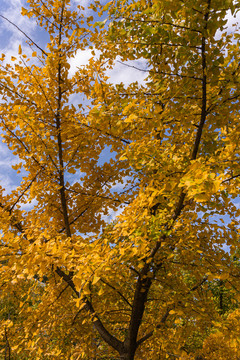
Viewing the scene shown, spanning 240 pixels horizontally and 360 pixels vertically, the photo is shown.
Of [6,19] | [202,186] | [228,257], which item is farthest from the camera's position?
[228,257]

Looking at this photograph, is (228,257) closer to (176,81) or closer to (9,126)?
(176,81)

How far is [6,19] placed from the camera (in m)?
2.68

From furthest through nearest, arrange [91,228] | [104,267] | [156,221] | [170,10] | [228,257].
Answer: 1. [91,228]
2. [228,257]
3. [156,221]
4. [104,267]
5. [170,10]

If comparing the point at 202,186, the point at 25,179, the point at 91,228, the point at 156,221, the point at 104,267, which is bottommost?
the point at 104,267

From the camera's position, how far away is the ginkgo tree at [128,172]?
6.92ft

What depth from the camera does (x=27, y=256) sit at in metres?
2.12

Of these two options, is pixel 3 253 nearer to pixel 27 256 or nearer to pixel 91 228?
pixel 27 256

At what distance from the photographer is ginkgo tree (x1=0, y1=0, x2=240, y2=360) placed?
2.11 m

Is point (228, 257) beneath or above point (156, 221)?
above

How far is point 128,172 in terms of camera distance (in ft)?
14.0

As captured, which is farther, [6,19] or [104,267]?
[6,19]

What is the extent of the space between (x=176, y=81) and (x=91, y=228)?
3157mm

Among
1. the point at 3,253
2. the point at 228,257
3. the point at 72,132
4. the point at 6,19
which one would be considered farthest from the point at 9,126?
the point at 228,257

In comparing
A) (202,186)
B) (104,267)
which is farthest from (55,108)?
(202,186)
